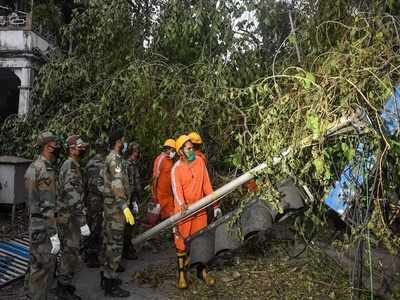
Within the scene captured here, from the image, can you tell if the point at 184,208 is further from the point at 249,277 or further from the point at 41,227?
the point at 41,227

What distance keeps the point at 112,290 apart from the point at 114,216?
814 millimetres

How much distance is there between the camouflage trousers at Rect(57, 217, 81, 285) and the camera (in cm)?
488

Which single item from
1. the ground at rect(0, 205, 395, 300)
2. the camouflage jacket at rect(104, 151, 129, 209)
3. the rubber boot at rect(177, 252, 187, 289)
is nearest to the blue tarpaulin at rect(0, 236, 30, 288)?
the ground at rect(0, 205, 395, 300)

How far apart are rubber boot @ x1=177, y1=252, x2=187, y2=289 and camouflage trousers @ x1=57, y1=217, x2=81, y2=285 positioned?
1.16 meters

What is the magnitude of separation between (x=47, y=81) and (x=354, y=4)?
5.30 m

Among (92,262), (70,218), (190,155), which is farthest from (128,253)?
(190,155)

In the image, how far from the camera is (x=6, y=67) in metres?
12.5

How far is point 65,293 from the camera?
4.88m

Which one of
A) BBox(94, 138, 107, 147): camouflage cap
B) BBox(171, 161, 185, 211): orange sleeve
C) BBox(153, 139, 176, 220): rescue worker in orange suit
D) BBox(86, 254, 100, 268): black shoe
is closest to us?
BBox(171, 161, 185, 211): orange sleeve

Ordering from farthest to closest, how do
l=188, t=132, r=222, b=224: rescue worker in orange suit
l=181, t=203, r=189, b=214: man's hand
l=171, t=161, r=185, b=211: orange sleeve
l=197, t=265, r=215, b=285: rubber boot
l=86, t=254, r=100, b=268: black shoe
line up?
l=86, t=254, r=100, b=268: black shoe, l=188, t=132, r=222, b=224: rescue worker in orange suit, l=197, t=265, r=215, b=285: rubber boot, l=171, t=161, r=185, b=211: orange sleeve, l=181, t=203, r=189, b=214: man's hand

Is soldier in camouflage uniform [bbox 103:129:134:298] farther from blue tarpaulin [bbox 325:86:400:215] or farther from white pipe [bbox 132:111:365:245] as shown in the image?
blue tarpaulin [bbox 325:86:400:215]

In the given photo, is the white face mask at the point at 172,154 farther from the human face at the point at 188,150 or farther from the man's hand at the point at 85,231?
the man's hand at the point at 85,231

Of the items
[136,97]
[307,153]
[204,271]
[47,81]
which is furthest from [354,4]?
[47,81]

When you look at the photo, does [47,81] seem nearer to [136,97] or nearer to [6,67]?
[136,97]
